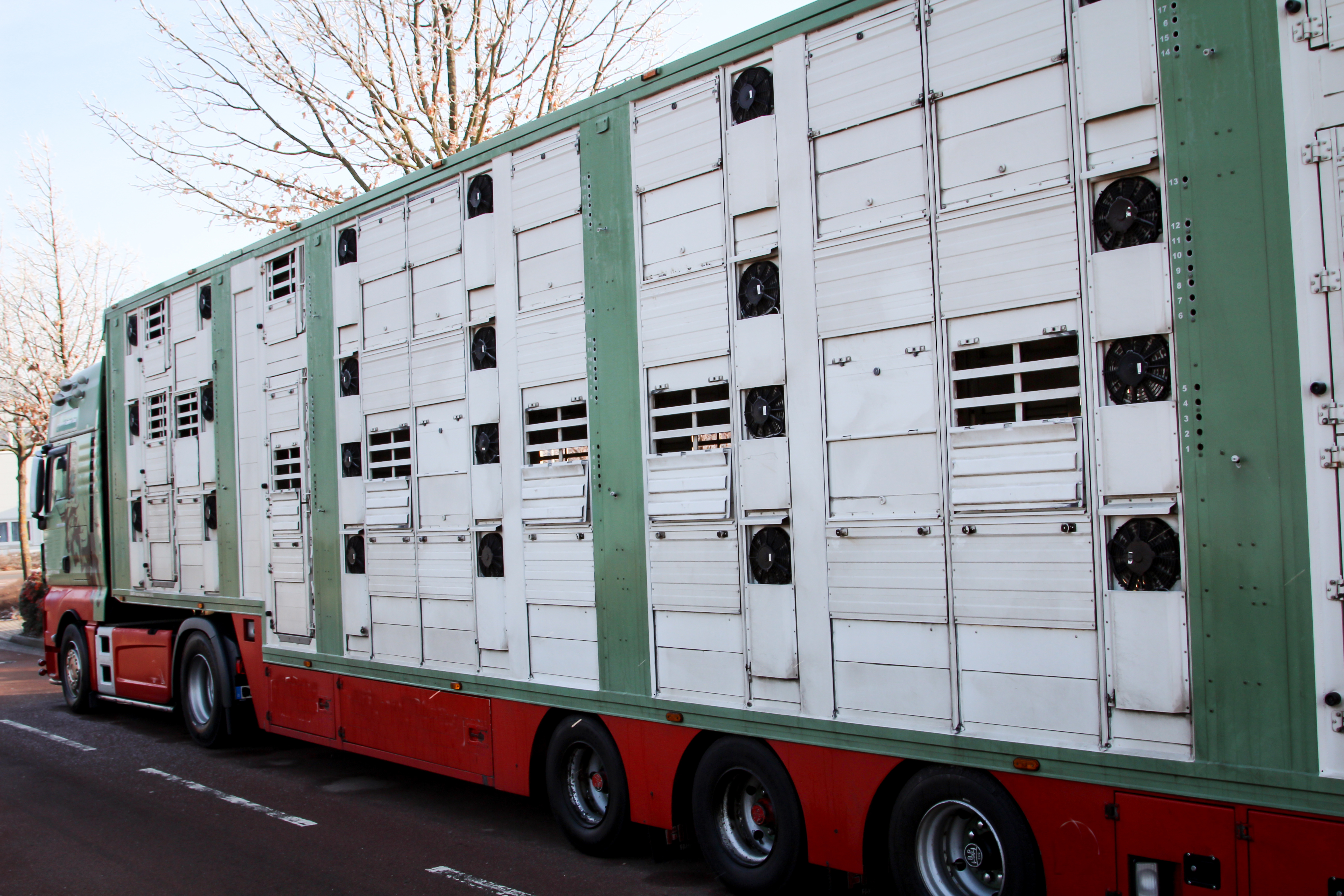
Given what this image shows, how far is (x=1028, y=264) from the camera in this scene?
4000mm

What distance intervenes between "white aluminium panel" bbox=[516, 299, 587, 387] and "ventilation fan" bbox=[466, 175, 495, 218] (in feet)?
2.83

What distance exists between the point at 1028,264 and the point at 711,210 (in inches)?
70.7

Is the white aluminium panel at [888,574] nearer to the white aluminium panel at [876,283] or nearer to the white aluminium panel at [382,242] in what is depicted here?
the white aluminium panel at [876,283]

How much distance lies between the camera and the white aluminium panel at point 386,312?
7145 millimetres

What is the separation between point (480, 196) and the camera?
6.57 meters

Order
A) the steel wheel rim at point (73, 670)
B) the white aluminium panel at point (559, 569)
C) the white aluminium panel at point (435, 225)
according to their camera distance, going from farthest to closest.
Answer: the steel wheel rim at point (73, 670)
the white aluminium panel at point (435, 225)
the white aluminium panel at point (559, 569)

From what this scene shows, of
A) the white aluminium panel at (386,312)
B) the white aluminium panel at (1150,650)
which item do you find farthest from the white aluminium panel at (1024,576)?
the white aluminium panel at (386,312)

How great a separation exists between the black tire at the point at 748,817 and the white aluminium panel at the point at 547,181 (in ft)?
10.9

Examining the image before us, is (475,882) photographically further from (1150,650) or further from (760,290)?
(1150,650)

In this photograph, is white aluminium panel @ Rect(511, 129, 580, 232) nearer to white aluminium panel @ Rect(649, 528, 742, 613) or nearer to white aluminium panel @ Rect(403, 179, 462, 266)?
white aluminium panel @ Rect(403, 179, 462, 266)

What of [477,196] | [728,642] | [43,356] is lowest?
[728,642]

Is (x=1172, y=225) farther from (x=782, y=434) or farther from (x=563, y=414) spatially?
(x=563, y=414)

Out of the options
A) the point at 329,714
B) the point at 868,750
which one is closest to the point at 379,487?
the point at 329,714

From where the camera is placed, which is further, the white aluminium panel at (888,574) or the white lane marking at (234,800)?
the white lane marking at (234,800)
